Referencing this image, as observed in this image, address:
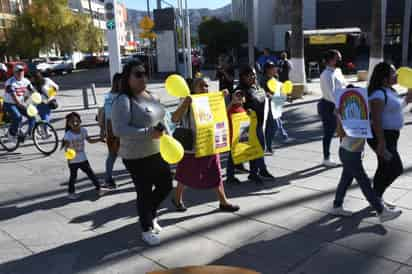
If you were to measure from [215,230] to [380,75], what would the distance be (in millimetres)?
2312

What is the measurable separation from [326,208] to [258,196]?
0.90m

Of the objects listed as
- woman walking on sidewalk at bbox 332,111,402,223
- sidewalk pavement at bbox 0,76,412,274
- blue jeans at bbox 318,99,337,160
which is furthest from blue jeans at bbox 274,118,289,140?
woman walking on sidewalk at bbox 332,111,402,223

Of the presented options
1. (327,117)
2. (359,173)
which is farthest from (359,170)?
(327,117)

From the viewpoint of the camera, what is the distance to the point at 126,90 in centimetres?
383

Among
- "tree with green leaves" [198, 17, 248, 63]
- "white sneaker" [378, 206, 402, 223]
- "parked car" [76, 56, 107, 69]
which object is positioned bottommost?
"white sneaker" [378, 206, 402, 223]

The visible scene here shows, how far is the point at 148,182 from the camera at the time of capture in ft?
13.2

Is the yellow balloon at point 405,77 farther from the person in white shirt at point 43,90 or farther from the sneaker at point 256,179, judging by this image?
the person in white shirt at point 43,90

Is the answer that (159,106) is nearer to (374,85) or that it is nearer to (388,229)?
(374,85)

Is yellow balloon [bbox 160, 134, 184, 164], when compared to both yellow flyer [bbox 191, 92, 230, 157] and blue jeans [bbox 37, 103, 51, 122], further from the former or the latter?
blue jeans [bbox 37, 103, 51, 122]

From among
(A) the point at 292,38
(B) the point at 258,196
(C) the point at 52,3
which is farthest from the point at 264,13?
(B) the point at 258,196

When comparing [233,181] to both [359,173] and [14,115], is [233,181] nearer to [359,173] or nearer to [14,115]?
[359,173]

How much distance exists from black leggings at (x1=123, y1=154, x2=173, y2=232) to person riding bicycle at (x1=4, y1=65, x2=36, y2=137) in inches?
231

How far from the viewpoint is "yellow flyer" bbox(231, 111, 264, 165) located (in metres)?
5.43

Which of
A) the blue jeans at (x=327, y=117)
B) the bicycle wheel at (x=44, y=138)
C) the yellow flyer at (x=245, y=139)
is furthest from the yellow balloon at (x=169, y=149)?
the bicycle wheel at (x=44, y=138)
